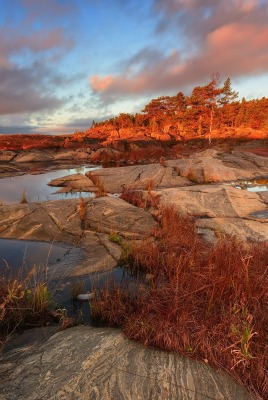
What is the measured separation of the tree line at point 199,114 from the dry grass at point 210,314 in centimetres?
5325

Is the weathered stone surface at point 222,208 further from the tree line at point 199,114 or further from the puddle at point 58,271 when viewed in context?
the tree line at point 199,114

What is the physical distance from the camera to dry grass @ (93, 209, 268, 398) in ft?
10.8

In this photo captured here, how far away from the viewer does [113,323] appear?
14.4 feet

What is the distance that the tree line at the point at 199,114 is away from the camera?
193 ft

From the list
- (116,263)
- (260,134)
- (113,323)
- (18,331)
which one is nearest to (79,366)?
(113,323)

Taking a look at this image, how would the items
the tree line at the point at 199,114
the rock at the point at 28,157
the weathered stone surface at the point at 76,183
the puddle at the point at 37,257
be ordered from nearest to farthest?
the puddle at the point at 37,257 → the weathered stone surface at the point at 76,183 → the rock at the point at 28,157 → the tree line at the point at 199,114

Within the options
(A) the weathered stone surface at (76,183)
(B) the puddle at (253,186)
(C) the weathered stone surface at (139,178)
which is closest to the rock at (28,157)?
(A) the weathered stone surface at (76,183)

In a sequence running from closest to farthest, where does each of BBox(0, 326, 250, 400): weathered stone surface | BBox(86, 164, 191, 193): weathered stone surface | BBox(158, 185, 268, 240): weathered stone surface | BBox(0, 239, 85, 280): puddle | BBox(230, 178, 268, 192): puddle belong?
BBox(0, 326, 250, 400): weathered stone surface < BBox(0, 239, 85, 280): puddle < BBox(158, 185, 268, 240): weathered stone surface < BBox(230, 178, 268, 192): puddle < BBox(86, 164, 191, 193): weathered stone surface

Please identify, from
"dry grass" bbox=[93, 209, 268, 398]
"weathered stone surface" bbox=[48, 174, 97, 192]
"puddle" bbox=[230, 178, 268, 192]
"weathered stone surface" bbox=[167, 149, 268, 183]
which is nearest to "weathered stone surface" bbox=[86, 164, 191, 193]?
"weathered stone surface" bbox=[48, 174, 97, 192]

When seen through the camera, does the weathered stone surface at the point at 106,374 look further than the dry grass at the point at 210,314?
No

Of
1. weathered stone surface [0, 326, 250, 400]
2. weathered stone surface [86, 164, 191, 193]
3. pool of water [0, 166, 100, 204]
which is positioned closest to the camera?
weathered stone surface [0, 326, 250, 400]

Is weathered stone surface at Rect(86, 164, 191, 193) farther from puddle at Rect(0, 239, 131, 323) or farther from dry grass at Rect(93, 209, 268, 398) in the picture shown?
dry grass at Rect(93, 209, 268, 398)

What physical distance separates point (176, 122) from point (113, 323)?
64.1 m

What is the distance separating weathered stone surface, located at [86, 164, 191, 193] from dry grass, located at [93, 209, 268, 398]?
12257mm
